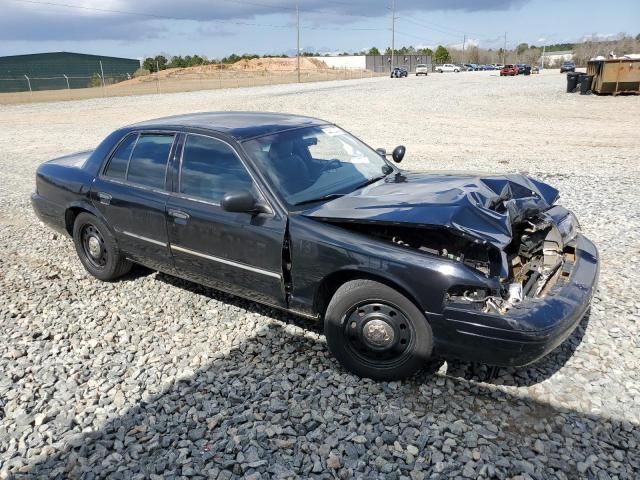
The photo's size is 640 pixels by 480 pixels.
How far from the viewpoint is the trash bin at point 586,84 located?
24.9m

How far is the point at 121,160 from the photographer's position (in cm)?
441

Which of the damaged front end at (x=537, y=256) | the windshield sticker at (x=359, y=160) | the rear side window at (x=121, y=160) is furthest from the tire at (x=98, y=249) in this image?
the damaged front end at (x=537, y=256)

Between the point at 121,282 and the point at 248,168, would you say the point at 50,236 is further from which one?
the point at 248,168

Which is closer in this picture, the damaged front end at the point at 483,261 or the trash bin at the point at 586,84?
the damaged front end at the point at 483,261

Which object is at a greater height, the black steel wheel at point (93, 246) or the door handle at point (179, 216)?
the door handle at point (179, 216)

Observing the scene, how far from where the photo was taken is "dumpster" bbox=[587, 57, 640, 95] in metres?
22.8

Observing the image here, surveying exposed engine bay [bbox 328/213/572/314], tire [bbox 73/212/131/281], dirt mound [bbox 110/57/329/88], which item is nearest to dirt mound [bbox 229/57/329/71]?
dirt mound [bbox 110/57/329/88]

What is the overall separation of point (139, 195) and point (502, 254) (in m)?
2.90

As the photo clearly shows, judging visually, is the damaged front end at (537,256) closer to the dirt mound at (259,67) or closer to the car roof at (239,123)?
the car roof at (239,123)

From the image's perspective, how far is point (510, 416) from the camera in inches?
115

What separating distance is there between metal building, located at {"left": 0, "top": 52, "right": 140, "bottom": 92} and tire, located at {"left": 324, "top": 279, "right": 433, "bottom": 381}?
44021 mm

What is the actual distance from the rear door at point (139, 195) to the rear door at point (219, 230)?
16cm

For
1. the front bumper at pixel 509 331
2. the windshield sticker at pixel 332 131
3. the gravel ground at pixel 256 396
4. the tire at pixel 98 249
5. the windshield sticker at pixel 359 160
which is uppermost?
the windshield sticker at pixel 332 131

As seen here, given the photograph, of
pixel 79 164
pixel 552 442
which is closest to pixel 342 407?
pixel 552 442
